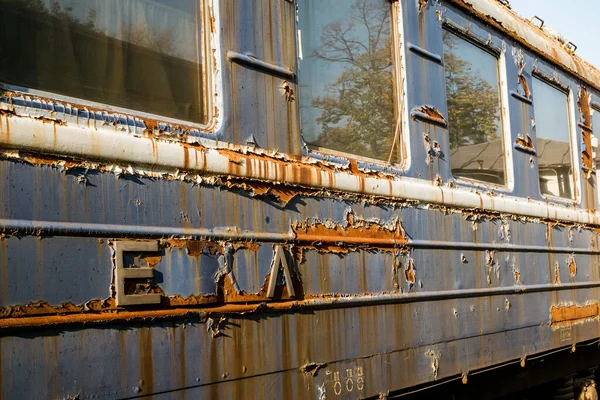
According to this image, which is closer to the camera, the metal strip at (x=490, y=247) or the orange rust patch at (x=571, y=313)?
the metal strip at (x=490, y=247)

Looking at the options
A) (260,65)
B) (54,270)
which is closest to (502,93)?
(260,65)

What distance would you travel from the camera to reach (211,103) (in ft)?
8.07

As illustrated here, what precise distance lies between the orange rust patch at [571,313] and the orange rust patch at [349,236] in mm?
1856

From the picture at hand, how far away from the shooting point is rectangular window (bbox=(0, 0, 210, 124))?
199 centimetres

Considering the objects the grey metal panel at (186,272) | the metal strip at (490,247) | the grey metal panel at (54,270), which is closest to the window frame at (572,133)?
the metal strip at (490,247)

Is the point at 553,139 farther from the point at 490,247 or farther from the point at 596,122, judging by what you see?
the point at 490,247

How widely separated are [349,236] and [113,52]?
1222mm

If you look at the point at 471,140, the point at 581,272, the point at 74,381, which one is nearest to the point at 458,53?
the point at 471,140

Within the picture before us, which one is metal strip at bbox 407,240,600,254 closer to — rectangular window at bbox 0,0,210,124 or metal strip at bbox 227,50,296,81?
metal strip at bbox 227,50,296,81

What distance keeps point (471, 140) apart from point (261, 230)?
1.92m

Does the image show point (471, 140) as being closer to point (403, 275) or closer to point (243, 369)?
point (403, 275)

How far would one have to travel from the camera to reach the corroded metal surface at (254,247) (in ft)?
6.22

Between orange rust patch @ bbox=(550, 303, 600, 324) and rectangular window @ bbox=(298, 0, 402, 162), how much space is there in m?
1.93

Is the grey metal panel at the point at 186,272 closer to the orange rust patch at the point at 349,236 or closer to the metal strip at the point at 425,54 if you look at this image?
the orange rust patch at the point at 349,236
